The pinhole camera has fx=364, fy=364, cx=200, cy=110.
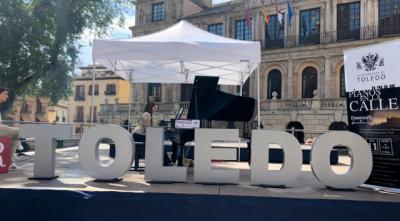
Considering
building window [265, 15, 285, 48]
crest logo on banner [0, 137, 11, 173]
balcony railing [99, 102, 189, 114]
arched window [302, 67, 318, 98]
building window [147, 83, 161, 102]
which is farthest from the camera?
building window [147, 83, 161, 102]

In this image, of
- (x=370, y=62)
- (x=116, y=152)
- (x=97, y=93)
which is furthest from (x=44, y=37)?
(x=97, y=93)

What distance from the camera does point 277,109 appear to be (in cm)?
2458

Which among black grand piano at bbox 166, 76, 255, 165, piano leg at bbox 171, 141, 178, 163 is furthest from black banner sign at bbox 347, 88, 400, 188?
piano leg at bbox 171, 141, 178, 163

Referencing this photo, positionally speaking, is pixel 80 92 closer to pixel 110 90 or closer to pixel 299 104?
pixel 110 90

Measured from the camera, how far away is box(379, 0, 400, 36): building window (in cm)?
2269

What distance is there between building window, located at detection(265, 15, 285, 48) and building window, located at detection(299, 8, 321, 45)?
57.1 inches

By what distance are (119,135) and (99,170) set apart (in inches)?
21.0

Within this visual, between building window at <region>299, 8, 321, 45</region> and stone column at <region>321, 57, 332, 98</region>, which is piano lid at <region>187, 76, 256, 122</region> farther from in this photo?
building window at <region>299, 8, 321, 45</region>

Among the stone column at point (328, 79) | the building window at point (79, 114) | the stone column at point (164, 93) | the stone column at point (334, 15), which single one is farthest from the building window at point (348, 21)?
the building window at point (79, 114)

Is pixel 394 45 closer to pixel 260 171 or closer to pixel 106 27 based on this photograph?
pixel 260 171

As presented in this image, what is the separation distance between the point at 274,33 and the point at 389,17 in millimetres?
7668

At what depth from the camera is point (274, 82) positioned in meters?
27.1

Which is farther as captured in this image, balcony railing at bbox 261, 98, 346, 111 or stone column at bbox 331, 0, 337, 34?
stone column at bbox 331, 0, 337, 34

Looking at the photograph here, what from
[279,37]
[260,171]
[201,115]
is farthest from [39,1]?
[279,37]
